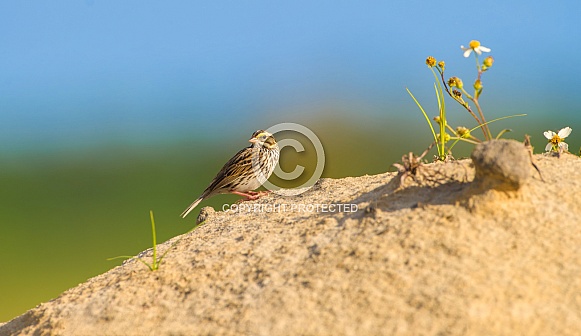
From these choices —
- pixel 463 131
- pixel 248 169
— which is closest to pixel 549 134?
pixel 463 131

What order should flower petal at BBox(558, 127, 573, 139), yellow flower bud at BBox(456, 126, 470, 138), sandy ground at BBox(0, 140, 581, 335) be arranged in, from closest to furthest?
sandy ground at BBox(0, 140, 581, 335), yellow flower bud at BBox(456, 126, 470, 138), flower petal at BBox(558, 127, 573, 139)

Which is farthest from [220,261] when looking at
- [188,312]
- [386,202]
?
[386,202]

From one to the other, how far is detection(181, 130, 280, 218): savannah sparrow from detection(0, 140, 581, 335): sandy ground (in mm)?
2757

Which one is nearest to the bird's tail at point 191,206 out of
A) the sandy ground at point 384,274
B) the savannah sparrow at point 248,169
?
the savannah sparrow at point 248,169

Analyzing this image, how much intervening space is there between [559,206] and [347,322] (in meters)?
1.73

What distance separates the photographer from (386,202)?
14.3ft

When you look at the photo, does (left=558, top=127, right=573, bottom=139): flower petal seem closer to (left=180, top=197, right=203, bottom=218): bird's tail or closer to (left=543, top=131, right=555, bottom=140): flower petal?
(left=543, top=131, right=555, bottom=140): flower petal

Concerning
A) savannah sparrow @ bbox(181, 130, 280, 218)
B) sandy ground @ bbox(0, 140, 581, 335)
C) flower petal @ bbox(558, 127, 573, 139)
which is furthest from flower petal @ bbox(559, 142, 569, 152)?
savannah sparrow @ bbox(181, 130, 280, 218)

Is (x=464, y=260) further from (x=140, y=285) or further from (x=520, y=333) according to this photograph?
(x=140, y=285)

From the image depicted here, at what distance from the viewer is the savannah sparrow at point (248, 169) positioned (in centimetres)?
768

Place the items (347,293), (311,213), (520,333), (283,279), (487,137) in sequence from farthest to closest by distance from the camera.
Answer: (487,137), (311,213), (283,279), (347,293), (520,333)

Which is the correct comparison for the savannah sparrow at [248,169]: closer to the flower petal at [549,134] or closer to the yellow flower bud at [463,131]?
the yellow flower bud at [463,131]

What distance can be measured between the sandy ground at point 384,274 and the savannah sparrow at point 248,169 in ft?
9.05

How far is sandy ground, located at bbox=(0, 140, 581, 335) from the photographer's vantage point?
332 centimetres
